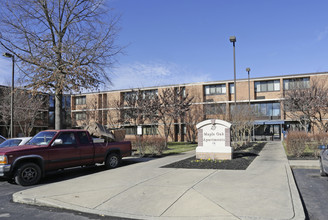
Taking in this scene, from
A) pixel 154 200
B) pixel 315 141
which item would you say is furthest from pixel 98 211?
Result: pixel 315 141

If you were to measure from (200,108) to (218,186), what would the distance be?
34674mm

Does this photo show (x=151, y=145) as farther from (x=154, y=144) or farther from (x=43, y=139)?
(x=43, y=139)

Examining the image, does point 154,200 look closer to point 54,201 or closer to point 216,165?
point 54,201

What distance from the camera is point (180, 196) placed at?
646 cm

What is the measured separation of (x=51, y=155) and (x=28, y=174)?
915 millimetres

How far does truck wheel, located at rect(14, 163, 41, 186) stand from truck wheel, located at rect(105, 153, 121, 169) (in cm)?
316

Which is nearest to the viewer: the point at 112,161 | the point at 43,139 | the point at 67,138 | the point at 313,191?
the point at 313,191

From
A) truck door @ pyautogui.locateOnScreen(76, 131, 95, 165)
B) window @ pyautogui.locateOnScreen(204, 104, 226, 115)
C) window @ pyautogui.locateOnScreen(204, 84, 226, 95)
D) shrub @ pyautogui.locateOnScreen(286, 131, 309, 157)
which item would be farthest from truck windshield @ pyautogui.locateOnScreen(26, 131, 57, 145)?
window @ pyautogui.locateOnScreen(204, 84, 226, 95)

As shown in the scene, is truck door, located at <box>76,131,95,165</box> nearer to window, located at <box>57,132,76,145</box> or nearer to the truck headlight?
window, located at <box>57,132,76,145</box>

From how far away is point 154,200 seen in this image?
6.27 m

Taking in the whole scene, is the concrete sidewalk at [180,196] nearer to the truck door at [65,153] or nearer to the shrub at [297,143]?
the truck door at [65,153]

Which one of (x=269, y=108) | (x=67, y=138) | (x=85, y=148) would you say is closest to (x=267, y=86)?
(x=269, y=108)

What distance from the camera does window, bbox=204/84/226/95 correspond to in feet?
146

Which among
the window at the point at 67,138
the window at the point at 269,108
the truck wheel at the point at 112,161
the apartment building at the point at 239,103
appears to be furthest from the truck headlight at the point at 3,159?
the window at the point at 269,108
